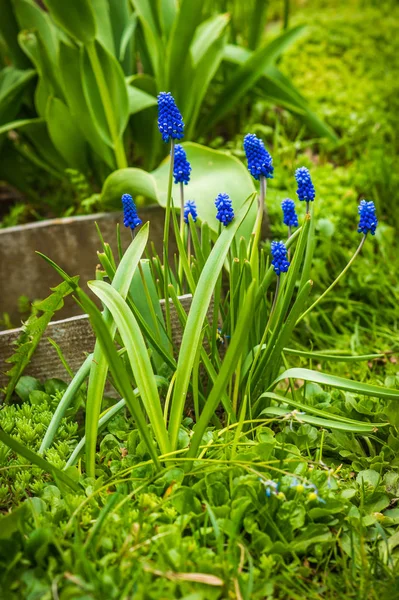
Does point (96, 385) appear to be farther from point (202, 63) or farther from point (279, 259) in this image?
point (202, 63)

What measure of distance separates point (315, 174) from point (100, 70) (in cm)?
98

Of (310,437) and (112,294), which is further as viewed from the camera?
(310,437)

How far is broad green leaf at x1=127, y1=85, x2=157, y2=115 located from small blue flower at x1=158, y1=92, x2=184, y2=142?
3.28ft

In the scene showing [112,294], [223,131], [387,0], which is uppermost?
[387,0]

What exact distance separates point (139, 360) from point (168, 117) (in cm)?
53

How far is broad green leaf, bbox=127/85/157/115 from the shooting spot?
2.37m

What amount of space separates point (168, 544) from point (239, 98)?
6.96 feet

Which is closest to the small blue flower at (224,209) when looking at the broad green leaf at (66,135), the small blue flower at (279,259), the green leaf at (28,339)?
the small blue flower at (279,259)

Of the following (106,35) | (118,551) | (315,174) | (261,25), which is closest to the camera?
(118,551)

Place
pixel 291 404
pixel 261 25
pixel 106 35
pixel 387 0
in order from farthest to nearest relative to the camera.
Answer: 1. pixel 387 0
2. pixel 261 25
3. pixel 106 35
4. pixel 291 404

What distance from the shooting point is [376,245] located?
2.54 metres

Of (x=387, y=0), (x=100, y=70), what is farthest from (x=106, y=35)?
(x=387, y=0)

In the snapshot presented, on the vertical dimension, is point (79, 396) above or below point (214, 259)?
below

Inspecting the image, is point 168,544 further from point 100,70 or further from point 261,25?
point 261,25
